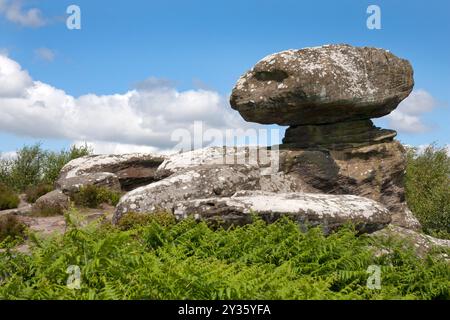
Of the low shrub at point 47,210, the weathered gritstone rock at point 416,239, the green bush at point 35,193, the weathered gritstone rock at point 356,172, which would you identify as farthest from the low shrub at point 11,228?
the weathered gritstone rock at point 416,239

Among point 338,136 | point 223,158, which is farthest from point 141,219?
point 338,136

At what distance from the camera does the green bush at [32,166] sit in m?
32.8

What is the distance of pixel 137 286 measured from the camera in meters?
7.46

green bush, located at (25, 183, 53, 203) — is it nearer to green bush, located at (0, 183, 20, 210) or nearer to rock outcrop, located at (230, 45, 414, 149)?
green bush, located at (0, 183, 20, 210)

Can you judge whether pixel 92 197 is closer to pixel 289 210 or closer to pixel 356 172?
pixel 356 172

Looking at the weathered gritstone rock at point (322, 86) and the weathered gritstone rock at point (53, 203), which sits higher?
the weathered gritstone rock at point (322, 86)

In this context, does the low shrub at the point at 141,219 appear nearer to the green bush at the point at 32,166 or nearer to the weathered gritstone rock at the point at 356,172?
the weathered gritstone rock at the point at 356,172

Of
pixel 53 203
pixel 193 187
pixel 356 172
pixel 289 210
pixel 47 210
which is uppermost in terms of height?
pixel 356 172

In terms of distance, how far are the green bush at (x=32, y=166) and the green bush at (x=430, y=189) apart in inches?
741

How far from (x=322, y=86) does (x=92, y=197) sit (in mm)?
9286

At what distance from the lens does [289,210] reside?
43.4 feet
